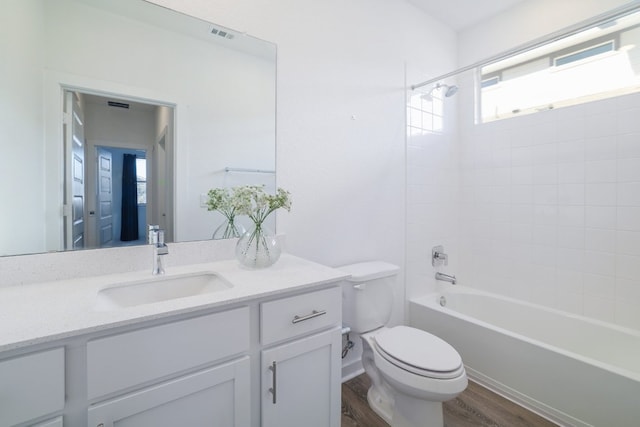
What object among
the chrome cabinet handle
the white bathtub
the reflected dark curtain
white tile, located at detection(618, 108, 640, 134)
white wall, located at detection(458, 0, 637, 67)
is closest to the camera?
the chrome cabinet handle

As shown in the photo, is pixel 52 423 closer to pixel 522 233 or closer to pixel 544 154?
pixel 522 233

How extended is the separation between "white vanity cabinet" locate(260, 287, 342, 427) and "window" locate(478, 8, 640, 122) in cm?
214

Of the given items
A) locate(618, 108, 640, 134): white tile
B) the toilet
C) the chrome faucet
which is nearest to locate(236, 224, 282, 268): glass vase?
the chrome faucet

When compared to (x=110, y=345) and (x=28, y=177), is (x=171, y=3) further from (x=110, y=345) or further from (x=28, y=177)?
(x=110, y=345)

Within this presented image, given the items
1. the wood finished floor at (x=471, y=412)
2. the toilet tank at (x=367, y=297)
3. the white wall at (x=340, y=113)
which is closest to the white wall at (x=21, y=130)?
the white wall at (x=340, y=113)

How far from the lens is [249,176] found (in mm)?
1460

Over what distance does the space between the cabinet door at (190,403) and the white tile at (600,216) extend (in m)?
2.31

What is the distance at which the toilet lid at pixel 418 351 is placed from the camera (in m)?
1.22

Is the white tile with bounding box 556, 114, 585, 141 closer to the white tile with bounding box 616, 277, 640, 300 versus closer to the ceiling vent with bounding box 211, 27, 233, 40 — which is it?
the white tile with bounding box 616, 277, 640, 300

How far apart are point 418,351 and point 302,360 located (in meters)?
0.60

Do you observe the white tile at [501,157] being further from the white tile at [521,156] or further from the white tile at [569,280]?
the white tile at [569,280]

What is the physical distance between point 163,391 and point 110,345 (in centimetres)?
19

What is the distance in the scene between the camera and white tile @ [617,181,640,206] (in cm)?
174

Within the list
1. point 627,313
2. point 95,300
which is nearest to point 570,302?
point 627,313
